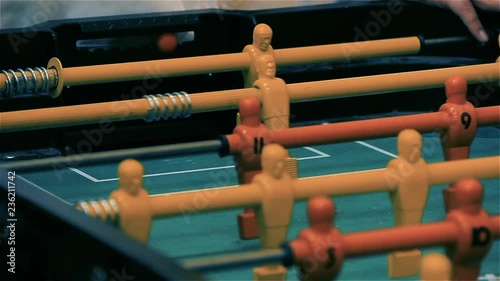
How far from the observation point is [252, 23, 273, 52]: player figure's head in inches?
133

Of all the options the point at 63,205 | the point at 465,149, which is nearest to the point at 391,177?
the point at 465,149

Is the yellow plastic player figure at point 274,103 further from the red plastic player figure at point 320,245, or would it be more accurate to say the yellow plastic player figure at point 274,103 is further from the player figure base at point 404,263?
Answer: the red plastic player figure at point 320,245

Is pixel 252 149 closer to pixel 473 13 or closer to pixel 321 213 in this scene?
pixel 321 213

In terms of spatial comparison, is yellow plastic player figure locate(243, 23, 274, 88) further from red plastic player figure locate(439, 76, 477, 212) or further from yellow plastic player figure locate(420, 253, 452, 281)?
yellow plastic player figure locate(420, 253, 452, 281)

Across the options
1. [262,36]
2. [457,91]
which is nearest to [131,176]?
[457,91]

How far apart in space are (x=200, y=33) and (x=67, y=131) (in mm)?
544

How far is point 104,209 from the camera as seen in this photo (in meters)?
2.39

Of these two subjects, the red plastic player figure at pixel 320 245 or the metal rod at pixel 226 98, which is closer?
the red plastic player figure at pixel 320 245

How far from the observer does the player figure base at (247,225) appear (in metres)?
2.97

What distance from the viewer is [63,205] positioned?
6.77 ft

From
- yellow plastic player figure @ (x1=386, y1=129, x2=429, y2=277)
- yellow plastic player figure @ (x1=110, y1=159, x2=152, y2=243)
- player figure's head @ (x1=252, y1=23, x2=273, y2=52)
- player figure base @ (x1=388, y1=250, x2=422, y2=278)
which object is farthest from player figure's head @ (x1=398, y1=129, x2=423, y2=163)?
player figure's head @ (x1=252, y1=23, x2=273, y2=52)

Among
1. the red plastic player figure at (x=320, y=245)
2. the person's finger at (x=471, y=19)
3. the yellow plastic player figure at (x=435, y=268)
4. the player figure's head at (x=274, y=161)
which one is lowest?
the yellow plastic player figure at (x=435, y=268)

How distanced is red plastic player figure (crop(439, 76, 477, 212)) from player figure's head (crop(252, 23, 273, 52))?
59cm

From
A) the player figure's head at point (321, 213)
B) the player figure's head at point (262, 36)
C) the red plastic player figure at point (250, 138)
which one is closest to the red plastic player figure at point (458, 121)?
the red plastic player figure at point (250, 138)
